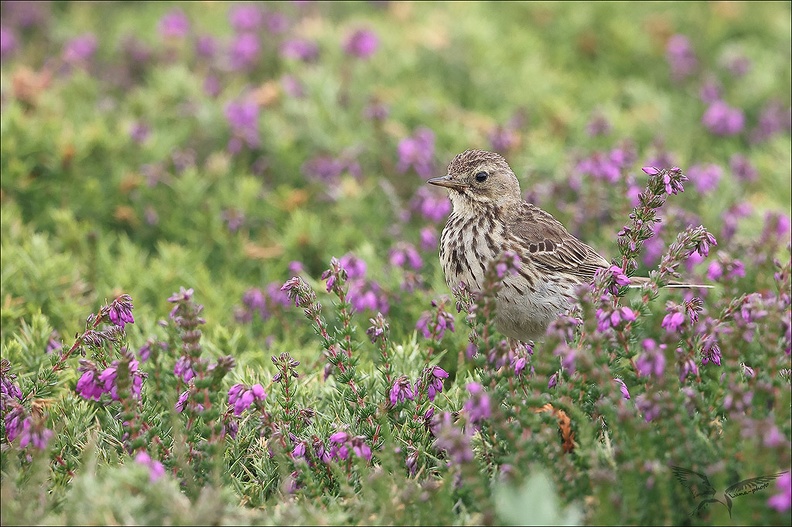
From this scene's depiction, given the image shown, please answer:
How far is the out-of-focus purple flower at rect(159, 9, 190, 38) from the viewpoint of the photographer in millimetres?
10695

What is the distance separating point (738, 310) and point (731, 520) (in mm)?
829

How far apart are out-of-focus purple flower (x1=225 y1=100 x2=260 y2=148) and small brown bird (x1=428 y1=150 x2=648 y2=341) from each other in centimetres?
309

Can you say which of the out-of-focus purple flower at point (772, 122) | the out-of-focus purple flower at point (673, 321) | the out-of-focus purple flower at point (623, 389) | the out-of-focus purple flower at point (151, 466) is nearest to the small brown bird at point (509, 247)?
the out-of-focus purple flower at point (623, 389)

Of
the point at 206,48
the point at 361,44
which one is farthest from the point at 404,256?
the point at 206,48

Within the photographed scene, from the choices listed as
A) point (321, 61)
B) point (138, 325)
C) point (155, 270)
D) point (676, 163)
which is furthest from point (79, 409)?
point (321, 61)

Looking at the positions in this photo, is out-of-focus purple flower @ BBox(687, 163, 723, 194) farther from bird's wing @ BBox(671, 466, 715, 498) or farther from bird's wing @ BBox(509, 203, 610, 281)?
bird's wing @ BBox(671, 466, 715, 498)

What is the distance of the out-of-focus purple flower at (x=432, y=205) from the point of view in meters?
7.20

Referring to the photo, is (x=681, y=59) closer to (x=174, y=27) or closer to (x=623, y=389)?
(x=174, y=27)

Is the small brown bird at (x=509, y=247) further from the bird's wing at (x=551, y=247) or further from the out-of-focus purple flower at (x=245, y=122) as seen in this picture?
the out-of-focus purple flower at (x=245, y=122)

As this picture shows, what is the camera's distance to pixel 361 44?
A: 976cm

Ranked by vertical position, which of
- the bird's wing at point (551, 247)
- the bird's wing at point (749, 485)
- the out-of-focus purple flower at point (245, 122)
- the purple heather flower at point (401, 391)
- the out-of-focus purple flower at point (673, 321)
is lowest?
the purple heather flower at point (401, 391)

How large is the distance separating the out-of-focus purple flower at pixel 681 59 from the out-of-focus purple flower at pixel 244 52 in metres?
4.68

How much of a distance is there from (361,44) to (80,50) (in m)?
3.20

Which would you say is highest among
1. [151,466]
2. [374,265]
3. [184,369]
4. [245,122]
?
[245,122]
